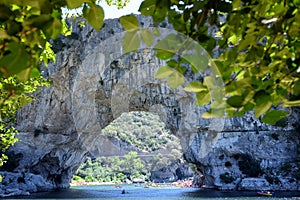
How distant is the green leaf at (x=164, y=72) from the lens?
581mm

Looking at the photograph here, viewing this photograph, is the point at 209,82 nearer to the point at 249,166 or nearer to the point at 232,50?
the point at 232,50

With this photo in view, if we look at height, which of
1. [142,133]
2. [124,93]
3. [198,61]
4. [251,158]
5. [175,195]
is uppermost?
[124,93]

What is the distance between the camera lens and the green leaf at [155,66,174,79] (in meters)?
0.58

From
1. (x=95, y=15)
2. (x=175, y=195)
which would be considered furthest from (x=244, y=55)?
(x=175, y=195)

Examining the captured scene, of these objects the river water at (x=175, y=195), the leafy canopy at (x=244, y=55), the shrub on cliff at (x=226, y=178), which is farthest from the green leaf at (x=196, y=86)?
the shrub on cliff at (x=226, y=178)

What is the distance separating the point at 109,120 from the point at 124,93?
2.65m

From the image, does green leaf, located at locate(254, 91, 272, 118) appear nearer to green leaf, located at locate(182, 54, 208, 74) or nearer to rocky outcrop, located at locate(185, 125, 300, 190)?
green leaf, located at locate(182, 54, 208, 74)

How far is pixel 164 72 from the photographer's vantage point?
23.0 inches

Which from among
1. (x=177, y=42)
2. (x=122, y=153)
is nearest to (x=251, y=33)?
(x=177, y=42)

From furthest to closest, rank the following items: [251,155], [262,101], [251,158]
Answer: [251,155], [251,158], [262,101]

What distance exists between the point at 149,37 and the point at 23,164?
63.6ft

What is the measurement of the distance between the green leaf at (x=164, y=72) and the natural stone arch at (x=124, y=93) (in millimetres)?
15917

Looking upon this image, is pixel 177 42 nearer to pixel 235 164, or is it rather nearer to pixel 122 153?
pixel 235 164

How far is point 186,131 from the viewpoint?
19.2 meters
